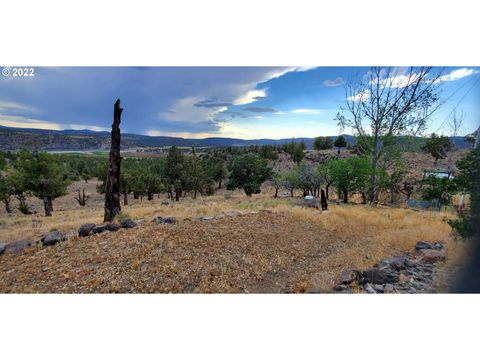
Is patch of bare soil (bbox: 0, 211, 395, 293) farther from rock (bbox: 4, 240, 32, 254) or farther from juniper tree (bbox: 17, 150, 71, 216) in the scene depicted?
juniper tree (bbox: 17, 150, 71, 216)

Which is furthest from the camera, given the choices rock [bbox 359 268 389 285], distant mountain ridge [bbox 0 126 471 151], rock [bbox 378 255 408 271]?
distant mountain ridge [bbox 0 126 471 151]

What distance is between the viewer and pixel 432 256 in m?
3.16

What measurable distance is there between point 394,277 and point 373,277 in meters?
0.28

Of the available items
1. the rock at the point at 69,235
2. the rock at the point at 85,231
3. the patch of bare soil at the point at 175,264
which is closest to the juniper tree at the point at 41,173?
the rock at the point at 69,235

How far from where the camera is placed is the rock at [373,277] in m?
2.62

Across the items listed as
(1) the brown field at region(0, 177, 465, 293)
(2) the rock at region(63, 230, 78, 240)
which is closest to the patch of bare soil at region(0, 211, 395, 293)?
(1) the brown field at region(0, 177, 465, 293)

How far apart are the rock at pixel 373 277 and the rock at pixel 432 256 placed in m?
1.03

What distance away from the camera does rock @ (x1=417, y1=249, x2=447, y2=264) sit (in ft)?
10.2

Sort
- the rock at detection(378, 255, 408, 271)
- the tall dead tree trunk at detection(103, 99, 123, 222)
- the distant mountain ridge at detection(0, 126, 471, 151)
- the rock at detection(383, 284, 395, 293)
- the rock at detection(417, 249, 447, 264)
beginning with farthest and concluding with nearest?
the tall dead tree trunk at detection(103, 99, 123, 222) → the distant mountain ridge at detection(0, 126, 471, 151) → the rock at detection(417, 249, 447, 264) → the rock at detection(378, 255, 408, 271) → the rock at detection(383, 284, 395, 293)

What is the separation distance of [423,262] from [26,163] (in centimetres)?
1457

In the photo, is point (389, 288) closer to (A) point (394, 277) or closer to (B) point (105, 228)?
(A) point (394, 277)

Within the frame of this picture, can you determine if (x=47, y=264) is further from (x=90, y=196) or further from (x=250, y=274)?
(x=90, y=196)

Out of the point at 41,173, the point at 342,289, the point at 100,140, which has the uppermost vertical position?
the point at 100,140

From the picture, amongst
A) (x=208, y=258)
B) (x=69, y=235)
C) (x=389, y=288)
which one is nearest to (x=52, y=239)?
(x=69, y=235)
